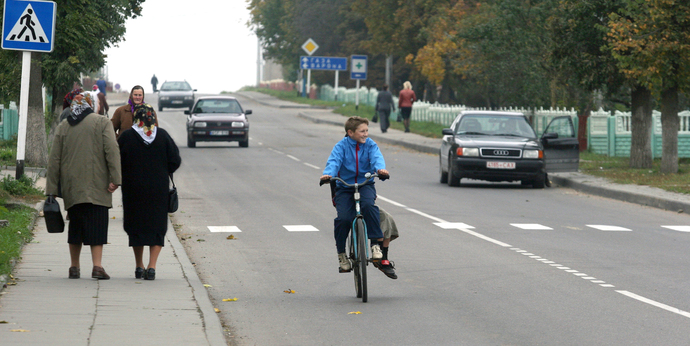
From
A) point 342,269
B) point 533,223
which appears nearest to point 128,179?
point 342,269

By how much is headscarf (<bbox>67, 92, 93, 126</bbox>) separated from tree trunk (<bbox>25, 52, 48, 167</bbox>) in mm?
10410

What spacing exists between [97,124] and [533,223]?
746cm

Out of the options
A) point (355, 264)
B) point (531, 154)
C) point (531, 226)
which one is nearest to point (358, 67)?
point (531, 154)

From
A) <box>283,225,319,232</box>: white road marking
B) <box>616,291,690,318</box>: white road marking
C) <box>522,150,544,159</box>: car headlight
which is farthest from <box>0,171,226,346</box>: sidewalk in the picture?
<box>522,150,544,159</box>: car headlight

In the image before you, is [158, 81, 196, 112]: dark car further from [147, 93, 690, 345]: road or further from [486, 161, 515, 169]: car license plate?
[486, 161, 515, 169]: car license plate

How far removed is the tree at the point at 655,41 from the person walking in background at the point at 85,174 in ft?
44.0

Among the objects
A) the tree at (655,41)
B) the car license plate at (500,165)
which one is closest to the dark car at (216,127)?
the car license plate at (500,165)

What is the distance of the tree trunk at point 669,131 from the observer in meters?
22.2

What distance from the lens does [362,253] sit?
8.51 meters

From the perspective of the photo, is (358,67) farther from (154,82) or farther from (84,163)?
(154,82)

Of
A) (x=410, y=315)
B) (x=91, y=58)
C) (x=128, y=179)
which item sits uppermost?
(x=91, y=58)

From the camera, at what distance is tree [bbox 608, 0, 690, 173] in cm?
2025

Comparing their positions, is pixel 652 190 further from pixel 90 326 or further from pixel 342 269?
pixel 90 326

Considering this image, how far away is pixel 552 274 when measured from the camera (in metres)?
10.1
